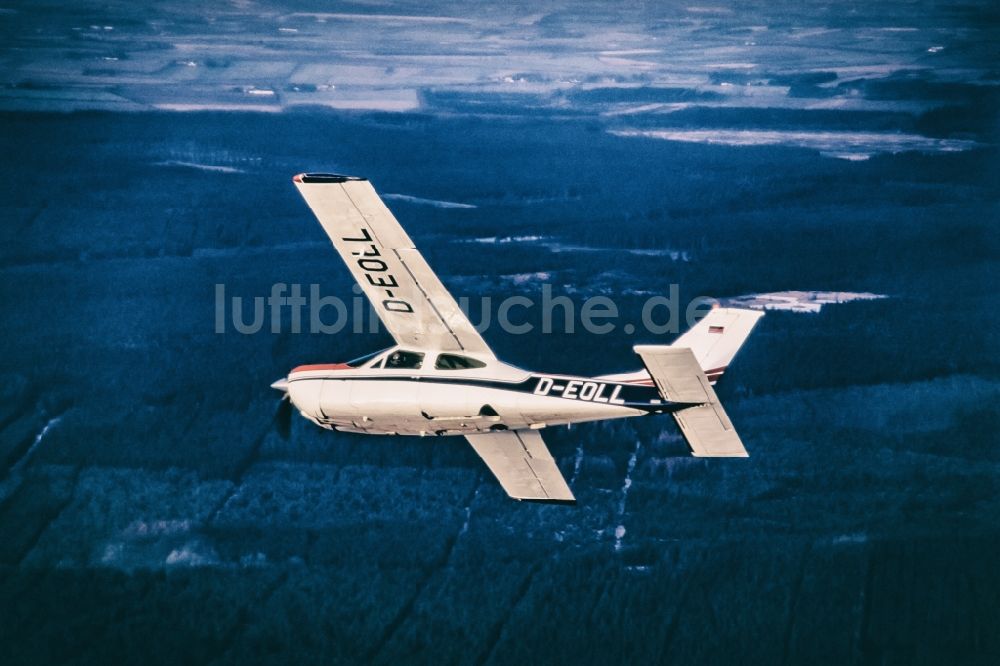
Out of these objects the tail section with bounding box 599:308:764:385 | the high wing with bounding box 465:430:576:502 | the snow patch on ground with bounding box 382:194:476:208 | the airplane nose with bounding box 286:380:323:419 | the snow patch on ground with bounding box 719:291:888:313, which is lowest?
the snow patch on ground with bounding box 719:291:888:313

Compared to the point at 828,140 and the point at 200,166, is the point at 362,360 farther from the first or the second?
the point at 828,140

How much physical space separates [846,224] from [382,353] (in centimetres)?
6514

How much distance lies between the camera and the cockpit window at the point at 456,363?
2787 cm

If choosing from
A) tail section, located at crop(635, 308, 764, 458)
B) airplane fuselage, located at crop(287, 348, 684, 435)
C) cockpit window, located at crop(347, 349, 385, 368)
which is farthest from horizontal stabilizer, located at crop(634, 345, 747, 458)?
cockpit window, located at crop(347, 349, 385, 368)

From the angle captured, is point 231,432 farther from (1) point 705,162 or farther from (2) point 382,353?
(1) point 705,162

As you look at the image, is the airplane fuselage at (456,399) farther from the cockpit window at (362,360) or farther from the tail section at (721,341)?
the tail section at (721,341)

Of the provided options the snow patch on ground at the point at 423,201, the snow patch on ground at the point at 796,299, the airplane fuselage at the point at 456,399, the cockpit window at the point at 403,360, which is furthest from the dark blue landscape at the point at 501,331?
the cockpit window at the point at 403,360

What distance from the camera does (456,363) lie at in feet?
91.9

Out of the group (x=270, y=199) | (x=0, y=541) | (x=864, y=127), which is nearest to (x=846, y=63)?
(x=864, y=127)

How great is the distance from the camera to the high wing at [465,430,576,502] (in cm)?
2983

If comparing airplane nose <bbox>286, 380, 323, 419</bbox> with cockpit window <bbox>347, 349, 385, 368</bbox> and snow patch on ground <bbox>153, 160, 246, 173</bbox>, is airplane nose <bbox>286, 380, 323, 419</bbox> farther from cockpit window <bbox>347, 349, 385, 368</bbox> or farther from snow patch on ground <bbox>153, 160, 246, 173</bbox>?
snow patch on ground <bbox>153, 160, 246, 173</bbox>

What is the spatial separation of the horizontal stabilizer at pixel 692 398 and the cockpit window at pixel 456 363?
461 centimetres

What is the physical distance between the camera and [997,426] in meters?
59.7

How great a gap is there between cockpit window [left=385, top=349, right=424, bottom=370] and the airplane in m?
0.03
